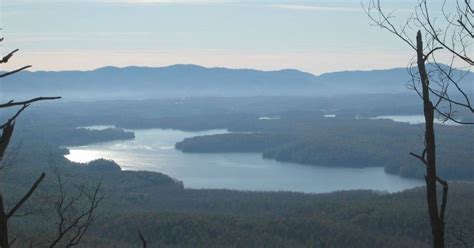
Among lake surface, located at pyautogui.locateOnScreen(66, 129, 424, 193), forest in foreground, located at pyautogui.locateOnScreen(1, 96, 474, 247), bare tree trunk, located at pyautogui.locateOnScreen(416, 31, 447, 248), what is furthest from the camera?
lake surface, located at pyautogui.locateOnScreen(66, 129, 424, 193)

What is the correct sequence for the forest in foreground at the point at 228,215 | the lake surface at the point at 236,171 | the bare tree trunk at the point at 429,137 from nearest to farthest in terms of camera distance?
the bare tree trunk at the point at 429,137, the forest in foreground at the point at 228,215, the lake surface at the point at 236,171

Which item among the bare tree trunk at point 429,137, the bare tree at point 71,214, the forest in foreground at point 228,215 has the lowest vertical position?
the forest in foreground at point 228,215

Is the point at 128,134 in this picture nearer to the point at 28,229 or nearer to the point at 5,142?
the point at 28,229

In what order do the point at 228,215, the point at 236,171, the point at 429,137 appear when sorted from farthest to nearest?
the point at 236,171
the point at 228,215
the point at 429,137

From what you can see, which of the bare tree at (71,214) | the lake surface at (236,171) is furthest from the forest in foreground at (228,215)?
the bare tree at (71,214)

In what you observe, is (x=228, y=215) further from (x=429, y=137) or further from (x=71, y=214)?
(x=429, y=137)

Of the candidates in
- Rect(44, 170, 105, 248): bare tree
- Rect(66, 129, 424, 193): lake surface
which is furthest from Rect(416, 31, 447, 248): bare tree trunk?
Rect(66, 129, 424, 193): lake surface

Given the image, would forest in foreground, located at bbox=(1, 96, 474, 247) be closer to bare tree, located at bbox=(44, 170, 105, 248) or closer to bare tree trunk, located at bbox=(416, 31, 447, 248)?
bare tree, located at bbox=(44, 170, 105, 248)

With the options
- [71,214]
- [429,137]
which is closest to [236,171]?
[71,214]

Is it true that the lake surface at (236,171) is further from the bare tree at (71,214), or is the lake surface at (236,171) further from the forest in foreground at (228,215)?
the bare tree at (71,214)

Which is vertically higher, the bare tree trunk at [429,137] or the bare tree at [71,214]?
the bare tree trunk at [429,137]
